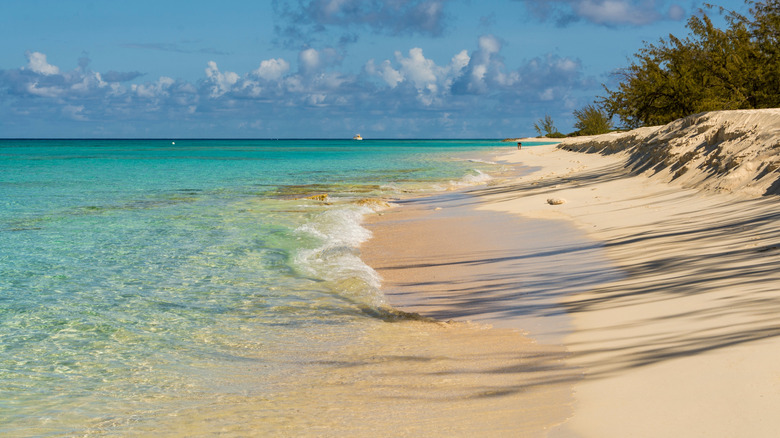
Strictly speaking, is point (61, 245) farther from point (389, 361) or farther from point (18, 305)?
point (389, 361)

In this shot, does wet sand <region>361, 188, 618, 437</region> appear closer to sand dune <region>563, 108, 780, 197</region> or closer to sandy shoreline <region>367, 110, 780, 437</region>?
sandy shoreline <region>367, 110, 780, 437</region>

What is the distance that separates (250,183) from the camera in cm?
3291

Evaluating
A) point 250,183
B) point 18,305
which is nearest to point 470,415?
point 18,305

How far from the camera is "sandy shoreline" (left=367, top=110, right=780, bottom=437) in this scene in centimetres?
403

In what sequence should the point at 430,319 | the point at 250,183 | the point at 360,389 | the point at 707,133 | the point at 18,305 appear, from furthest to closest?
1. the point at 250,183
2. the point at 707,133
3. the point at 18,305
4. the point at 430,319
5. the point at 360,389

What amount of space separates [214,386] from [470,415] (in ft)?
7.76

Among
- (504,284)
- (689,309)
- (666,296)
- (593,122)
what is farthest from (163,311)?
(593,122)

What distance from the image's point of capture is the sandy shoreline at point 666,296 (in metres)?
4.03

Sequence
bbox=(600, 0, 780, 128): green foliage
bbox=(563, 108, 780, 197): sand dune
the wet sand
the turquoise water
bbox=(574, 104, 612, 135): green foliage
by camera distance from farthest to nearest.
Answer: bbox=(574, 104, 612, 135): green foliage
bbox=(600, 0, 780, 128): green foliage
bbox=(563, 108, 780, 197): sand dune
the turquoise water
the wet sand

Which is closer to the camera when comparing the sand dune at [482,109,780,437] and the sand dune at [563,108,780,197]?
the sand dune at [482,109,780,437]

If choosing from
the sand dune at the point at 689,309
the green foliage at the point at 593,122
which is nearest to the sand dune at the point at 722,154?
the sand dune at the point at 689,309

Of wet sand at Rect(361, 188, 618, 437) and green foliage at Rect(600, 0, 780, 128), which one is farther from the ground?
green foliage at Rect(600, 0, 780, 128)

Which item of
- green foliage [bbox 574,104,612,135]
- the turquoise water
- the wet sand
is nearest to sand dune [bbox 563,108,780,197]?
the wet sand

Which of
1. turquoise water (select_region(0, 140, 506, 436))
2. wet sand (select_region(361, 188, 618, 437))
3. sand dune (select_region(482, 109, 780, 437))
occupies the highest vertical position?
sand dune (select_region(482, 109, 780, 437))
